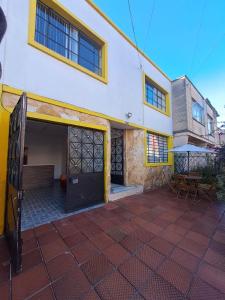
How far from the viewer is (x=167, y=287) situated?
194cm

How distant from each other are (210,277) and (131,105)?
5.89 metres

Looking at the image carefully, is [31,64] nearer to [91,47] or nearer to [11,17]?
[11,17]

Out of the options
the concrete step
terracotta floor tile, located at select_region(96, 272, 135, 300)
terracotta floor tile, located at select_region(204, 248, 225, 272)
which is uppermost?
the concrete step

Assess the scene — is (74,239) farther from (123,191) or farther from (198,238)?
(123,191)

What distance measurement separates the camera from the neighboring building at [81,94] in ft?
11.3

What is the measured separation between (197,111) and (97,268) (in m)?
13.6

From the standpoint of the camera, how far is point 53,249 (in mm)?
2664

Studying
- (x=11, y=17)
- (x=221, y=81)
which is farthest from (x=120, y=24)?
(x=221, y=81)

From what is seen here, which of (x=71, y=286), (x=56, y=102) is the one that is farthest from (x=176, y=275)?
(x=56, y=102)

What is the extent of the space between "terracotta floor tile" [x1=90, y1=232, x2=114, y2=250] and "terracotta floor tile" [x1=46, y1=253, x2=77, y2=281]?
53cm

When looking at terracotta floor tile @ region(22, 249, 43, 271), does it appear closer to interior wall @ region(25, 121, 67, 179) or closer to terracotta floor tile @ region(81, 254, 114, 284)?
terracotta floor tile @ region(81, 254, 114, 284)

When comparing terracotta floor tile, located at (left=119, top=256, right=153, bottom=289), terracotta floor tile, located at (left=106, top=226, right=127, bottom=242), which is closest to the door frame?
terracotta floor tile, located at (left=106, top=226, right=127, bottom=242)

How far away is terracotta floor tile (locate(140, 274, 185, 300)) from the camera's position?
5.94 ft

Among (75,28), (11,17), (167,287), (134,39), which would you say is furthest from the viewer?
(134,39)
